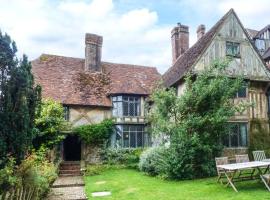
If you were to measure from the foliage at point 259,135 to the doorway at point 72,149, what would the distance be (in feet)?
41.0

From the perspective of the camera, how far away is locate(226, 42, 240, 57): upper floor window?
19500 millimetres

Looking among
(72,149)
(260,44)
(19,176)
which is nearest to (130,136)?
(72,149)

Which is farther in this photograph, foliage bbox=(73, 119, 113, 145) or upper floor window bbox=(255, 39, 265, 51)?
upper floor window bbox=(255, 39, 265, 51)

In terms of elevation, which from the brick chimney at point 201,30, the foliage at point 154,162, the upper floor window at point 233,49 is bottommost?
the foliage at point 154,162

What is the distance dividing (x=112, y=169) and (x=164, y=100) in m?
7.00

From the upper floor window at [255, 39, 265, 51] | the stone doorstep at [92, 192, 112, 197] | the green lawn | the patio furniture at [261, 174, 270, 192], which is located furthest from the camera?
the upper floor window at [255, 39, 265, 51]

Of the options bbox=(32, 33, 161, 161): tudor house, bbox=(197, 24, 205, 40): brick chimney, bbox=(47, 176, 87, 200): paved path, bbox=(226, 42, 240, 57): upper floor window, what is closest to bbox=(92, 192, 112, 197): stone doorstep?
bbox=(47, 176, 87, 200): paved path

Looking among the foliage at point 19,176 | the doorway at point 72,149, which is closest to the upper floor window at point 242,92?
the doorway at point 72,149

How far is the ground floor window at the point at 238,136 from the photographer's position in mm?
19016

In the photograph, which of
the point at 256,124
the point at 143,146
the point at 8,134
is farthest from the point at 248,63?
the point at 8,134

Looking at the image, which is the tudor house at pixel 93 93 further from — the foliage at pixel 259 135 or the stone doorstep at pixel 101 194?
the stone doorstep at pixel 101 194

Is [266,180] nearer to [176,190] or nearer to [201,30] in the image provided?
[176,190]

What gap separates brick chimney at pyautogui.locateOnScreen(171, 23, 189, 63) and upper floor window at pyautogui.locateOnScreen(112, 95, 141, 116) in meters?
5.63

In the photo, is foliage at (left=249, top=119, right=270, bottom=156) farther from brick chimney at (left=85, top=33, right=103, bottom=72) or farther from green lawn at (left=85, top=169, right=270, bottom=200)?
brick chimney at (left=85, top=33, right=103, bottom=72)
